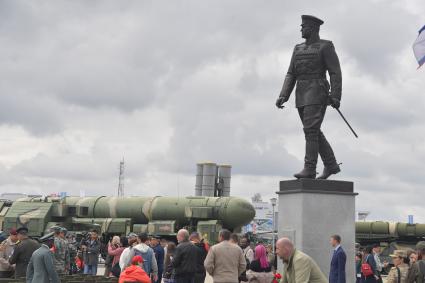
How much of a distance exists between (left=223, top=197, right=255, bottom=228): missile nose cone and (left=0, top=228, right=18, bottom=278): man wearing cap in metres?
19.5

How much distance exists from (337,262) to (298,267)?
186 inches

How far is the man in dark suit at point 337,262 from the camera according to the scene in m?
10.7

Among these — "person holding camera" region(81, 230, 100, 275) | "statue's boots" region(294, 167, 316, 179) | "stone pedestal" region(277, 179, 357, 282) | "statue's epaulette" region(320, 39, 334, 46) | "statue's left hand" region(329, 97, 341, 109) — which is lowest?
"person holding camera" region(81, 230, 100, 275)

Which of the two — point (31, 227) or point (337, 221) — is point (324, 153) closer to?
point (337, 221)

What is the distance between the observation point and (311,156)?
12164 mm

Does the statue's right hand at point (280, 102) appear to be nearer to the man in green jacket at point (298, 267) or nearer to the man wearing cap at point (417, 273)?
the man wearing cap at point (417, 273)

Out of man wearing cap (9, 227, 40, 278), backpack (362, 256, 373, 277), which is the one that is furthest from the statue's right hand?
man wearing cap (9, 227, 40, 278)

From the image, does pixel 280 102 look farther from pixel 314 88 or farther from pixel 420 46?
pixel 420 46

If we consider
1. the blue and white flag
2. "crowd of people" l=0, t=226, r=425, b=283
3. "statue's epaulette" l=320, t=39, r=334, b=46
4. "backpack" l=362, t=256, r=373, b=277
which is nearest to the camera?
"crowd of people" l=0, t=226, r=425, b=283

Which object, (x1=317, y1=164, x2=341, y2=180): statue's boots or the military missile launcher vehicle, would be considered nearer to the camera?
(x1=317, y1=164, x2=341, y2=180): statue's boots

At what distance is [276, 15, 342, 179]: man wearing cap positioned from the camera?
1212 cm

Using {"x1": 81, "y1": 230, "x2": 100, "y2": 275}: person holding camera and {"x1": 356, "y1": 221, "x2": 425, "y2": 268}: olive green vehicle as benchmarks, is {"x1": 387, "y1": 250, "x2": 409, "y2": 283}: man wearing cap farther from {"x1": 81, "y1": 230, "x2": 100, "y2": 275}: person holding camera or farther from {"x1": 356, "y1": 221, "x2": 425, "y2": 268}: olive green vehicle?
{"x1": 356, "y1": 221, "x2": 425, "y2": 268}: olive green vehicle

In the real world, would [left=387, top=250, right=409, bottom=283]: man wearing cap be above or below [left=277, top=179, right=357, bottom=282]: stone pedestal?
below

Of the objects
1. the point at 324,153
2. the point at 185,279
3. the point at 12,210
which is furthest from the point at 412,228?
the point at 185,279
